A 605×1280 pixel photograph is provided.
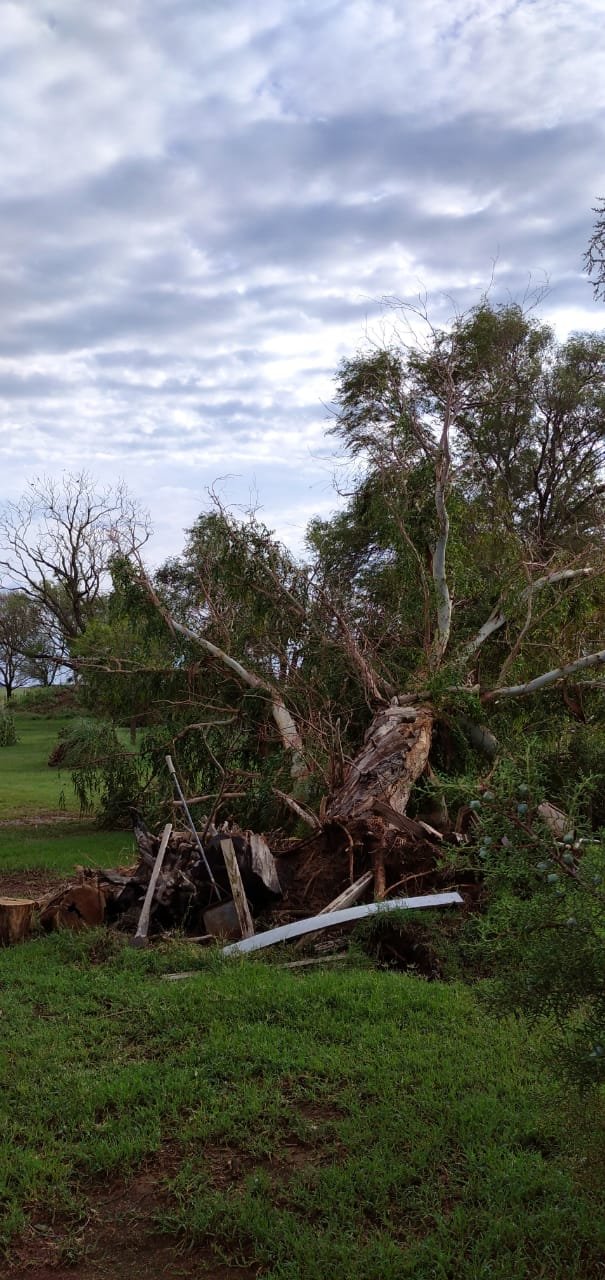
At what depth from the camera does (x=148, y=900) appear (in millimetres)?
6785

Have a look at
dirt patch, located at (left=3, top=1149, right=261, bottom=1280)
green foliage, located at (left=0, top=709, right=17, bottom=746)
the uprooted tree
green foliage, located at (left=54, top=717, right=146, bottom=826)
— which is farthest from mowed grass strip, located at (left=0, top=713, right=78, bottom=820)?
dirt patch, located at (left=3, top=1149, right=261, bottom=1280)

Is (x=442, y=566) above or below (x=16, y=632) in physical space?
below

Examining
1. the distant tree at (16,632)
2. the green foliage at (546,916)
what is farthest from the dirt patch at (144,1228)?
the distant tree at (16,632)

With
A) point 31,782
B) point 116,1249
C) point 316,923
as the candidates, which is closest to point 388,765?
point 316,923

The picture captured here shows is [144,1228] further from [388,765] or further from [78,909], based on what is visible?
[388,765]

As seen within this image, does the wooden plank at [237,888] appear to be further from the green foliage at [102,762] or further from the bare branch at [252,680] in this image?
the green foliage at [102,762]

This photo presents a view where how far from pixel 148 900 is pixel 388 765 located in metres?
2.48

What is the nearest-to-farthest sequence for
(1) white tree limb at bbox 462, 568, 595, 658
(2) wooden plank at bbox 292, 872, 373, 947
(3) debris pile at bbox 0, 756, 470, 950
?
(2) wooden plank at bbox 292, 872, 373, 947 < (3) debris pile at bbox 0, 756, 470, 950 < (1) white tree limb at bbox 462, 568, 595, 658

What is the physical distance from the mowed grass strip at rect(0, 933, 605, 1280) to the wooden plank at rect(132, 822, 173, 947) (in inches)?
34.0

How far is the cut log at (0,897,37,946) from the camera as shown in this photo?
697 centimetres

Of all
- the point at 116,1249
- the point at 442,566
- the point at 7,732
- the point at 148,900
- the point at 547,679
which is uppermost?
the point at 442,566

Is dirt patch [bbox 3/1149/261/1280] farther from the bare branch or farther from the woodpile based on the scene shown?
the bare branch

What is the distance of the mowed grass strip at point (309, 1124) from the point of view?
10.4ft

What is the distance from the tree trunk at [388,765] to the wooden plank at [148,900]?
129 centimetres
